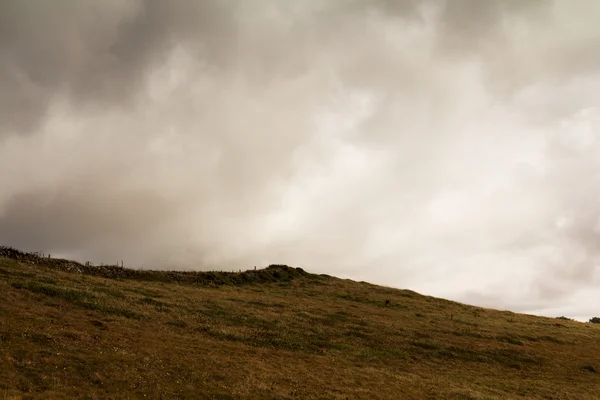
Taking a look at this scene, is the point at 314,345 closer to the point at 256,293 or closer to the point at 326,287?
the point at 256,293

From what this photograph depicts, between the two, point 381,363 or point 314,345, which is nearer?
point 381,363

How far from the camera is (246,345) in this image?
37.8 metres

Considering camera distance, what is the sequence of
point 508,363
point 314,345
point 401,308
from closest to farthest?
1. point 314,345
2. point 508,363
3. point 401,308

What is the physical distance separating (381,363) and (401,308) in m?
34.0

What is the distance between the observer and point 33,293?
3881cm

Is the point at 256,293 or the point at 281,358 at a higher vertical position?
the point at 256,293

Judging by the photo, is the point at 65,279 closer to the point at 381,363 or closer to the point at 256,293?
the point at 256,293

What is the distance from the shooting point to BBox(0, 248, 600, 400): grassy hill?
24.8 m

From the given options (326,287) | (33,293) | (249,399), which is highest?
(326,287)

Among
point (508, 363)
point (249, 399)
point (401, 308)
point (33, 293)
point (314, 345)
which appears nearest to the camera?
point (249, 399)

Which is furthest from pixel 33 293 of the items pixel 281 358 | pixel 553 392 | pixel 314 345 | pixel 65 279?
pixel 553 392

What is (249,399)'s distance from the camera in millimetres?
24266

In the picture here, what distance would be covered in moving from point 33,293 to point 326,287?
53.8 metres

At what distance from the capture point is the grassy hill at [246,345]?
24766 mm
